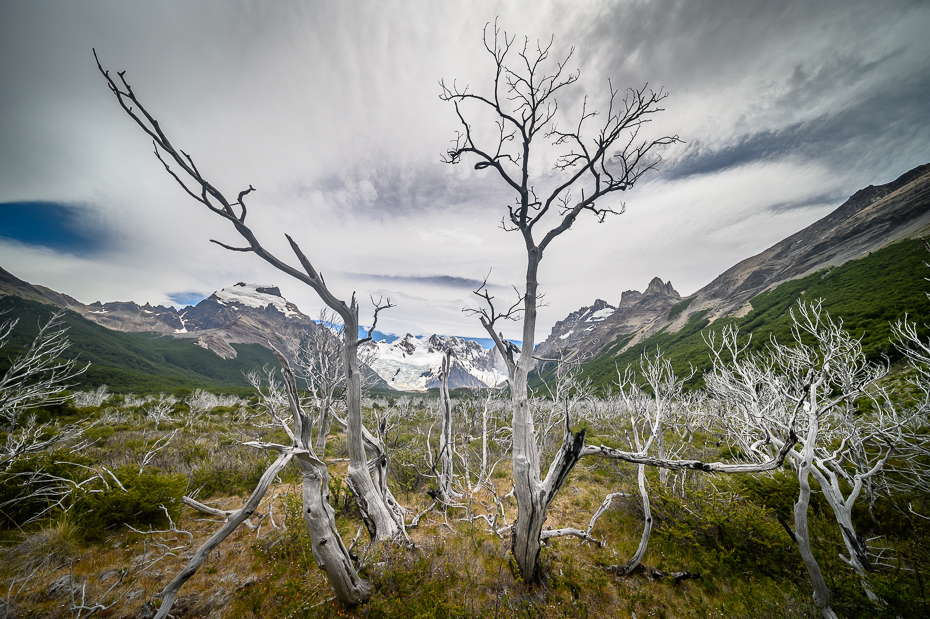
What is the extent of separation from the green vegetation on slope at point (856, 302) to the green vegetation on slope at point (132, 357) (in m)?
82.0

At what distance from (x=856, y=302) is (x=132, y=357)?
6040 inches

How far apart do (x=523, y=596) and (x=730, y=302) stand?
111 metres

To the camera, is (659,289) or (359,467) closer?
(359,467)

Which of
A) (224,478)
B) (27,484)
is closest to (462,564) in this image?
(224,478)

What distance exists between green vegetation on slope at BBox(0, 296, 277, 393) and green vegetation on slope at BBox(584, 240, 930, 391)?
82.0 m

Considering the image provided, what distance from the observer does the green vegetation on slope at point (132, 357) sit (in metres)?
56.4

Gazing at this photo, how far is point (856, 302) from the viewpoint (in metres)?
41.7

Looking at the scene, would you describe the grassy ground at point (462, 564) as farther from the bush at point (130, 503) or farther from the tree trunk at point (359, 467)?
the tree trunk at point (359, 467)

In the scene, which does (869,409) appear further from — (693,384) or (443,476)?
(693,384)

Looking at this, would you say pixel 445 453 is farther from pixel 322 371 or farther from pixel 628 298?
pixel 628 298

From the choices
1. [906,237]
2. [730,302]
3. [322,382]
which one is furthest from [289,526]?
[730,302]

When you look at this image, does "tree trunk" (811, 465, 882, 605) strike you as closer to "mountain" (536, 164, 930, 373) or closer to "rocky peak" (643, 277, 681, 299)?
"mountain" (536, 164, 930, 373)

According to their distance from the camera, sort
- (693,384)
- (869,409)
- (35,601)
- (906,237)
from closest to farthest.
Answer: (35,601) < (869,409) < (693,384) < (906,237)

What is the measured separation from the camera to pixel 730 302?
279 ft
